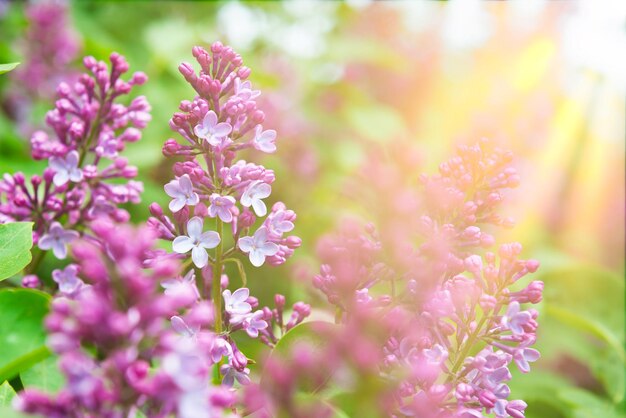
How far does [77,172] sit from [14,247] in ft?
0.94

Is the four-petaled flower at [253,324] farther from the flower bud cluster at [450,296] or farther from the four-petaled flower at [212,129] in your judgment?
the four-petaled flower at [212,129]

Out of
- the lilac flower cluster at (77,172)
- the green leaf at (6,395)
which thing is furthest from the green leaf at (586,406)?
the green leaf at (6,395)

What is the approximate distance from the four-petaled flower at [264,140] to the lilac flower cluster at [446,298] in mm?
271

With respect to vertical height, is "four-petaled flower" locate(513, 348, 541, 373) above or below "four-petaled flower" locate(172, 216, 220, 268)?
below

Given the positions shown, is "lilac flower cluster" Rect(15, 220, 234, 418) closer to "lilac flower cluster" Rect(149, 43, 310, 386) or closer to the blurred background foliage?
"lilac flower cluster" Rect(149, 43, 310, 386)

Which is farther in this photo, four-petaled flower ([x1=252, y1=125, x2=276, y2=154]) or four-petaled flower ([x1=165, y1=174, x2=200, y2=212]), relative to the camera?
four-petaled flower ([x1=252, y1=125, x2=276, y2=154])

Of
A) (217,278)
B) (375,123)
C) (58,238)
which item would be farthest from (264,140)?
(375,123)

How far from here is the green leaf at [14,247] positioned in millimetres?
1544

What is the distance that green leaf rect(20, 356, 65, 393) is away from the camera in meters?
1.39

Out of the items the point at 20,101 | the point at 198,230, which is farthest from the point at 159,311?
the point at 20,101

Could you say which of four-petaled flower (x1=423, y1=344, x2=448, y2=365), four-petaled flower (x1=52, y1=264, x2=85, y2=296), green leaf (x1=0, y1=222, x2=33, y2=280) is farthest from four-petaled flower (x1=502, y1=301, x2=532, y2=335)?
green leaf (x1=0, y1=222, x2=33, y2=280)

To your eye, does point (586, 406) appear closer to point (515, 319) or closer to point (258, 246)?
point (515, 319)

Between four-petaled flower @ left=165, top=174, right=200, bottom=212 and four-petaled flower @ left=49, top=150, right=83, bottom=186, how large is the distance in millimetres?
465

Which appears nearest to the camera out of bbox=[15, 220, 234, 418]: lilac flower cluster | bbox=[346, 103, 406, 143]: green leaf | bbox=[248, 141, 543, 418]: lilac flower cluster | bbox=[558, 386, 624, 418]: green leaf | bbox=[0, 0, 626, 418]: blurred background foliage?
bbox=[15, 220, 234, 418]: lilac flower cluster
